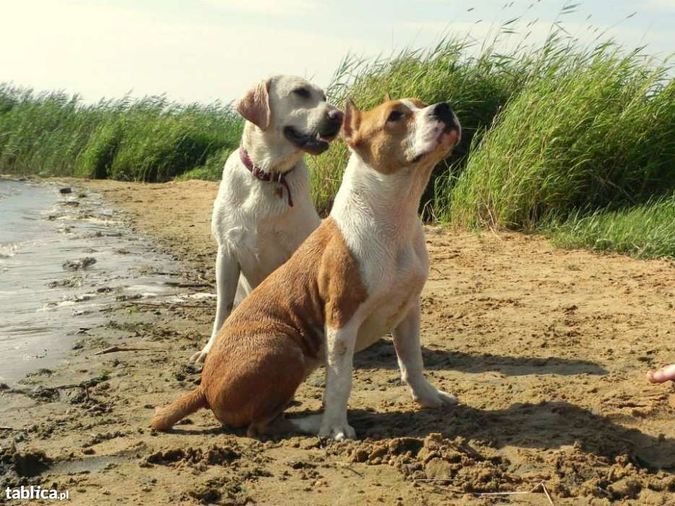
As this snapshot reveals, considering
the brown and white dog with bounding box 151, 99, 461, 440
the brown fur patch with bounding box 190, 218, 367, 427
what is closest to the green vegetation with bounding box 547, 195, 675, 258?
the brown and white dog with bounding box 151, 99, 461, 440

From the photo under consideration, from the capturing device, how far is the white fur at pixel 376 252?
4.86 metres

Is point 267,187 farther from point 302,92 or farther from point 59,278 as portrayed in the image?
point 59,278

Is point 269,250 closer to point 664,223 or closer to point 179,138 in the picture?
point 664,223

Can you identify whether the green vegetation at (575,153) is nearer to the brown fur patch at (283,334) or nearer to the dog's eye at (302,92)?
the dog's eye at (302,92)

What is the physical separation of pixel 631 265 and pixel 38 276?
5888 mm

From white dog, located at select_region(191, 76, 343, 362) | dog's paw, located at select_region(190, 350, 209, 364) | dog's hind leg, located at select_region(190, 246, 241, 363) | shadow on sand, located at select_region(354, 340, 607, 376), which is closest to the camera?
shadow on sand, located at select_region(354, 340, 607, 376)

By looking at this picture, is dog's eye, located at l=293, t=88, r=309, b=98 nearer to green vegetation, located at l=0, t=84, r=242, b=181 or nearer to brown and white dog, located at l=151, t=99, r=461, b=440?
brown and white dog, located at l=151, t=99, r=461, b=440

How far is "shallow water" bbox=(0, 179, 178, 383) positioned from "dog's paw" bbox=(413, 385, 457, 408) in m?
2.69

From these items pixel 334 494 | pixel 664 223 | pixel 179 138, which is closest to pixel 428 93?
pixel 664 223

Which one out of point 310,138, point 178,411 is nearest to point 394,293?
point 178,411

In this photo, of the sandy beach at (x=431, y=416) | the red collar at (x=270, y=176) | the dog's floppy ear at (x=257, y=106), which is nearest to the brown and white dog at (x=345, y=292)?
the sandy beach at (x=431, y=416)

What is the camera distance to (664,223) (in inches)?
399

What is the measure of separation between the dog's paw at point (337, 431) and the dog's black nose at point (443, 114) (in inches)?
62.2

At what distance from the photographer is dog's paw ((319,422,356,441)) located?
4.81 meters
